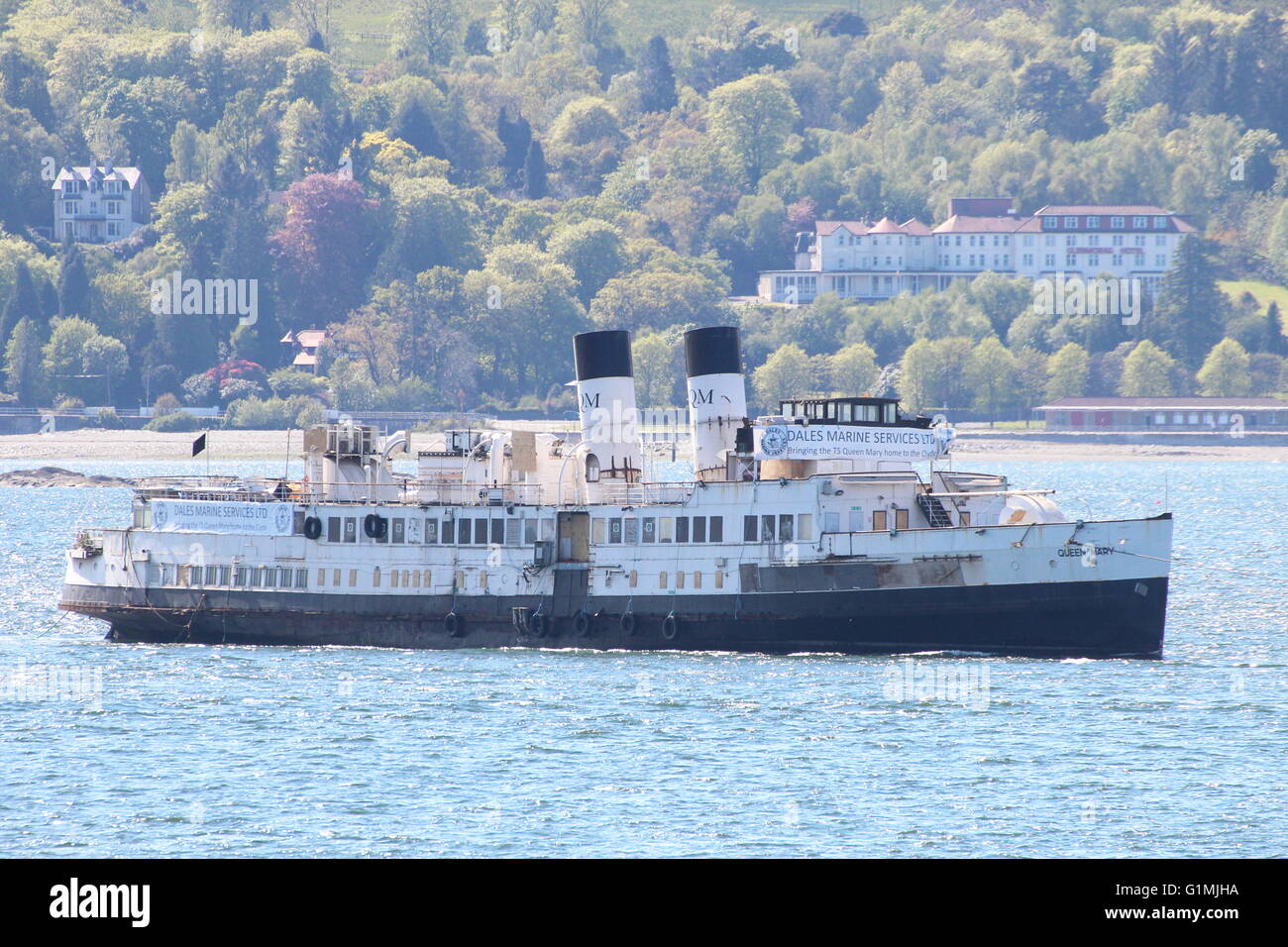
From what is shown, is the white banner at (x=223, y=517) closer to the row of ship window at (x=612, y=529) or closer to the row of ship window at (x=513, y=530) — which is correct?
the row of ship window at (x=513, y=530)

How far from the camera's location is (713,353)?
6238cm

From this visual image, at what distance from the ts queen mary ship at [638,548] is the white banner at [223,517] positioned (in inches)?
2.5

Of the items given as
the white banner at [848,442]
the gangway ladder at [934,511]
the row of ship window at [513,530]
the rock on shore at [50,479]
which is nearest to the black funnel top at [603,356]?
the row of ship window at [513,530]

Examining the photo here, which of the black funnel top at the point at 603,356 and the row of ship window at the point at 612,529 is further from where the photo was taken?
the black funnel top at the point at 603,356

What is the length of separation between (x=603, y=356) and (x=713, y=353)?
3459mm

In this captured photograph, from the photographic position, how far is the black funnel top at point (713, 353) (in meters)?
62.4

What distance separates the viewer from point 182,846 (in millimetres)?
37969

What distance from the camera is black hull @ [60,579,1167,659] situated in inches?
2160

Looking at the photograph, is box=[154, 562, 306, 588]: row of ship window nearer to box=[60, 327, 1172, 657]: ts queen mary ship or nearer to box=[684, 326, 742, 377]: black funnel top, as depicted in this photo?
box=[60, 327, 1172, 657]: ts queen mary ship

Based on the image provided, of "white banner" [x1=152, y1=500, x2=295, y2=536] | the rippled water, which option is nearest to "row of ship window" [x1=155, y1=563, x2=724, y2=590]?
Answer: "white banner" [x1=152, y1=500, x2=295, y2=536]

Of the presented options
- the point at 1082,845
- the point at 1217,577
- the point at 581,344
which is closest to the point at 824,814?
the point at 1082,845

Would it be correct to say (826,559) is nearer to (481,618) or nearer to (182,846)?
(481,618)

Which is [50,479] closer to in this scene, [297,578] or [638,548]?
[297,578]

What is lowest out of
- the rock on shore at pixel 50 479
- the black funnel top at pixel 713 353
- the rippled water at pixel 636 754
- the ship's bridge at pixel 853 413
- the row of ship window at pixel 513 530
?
the rippled water at pixel 636 754
